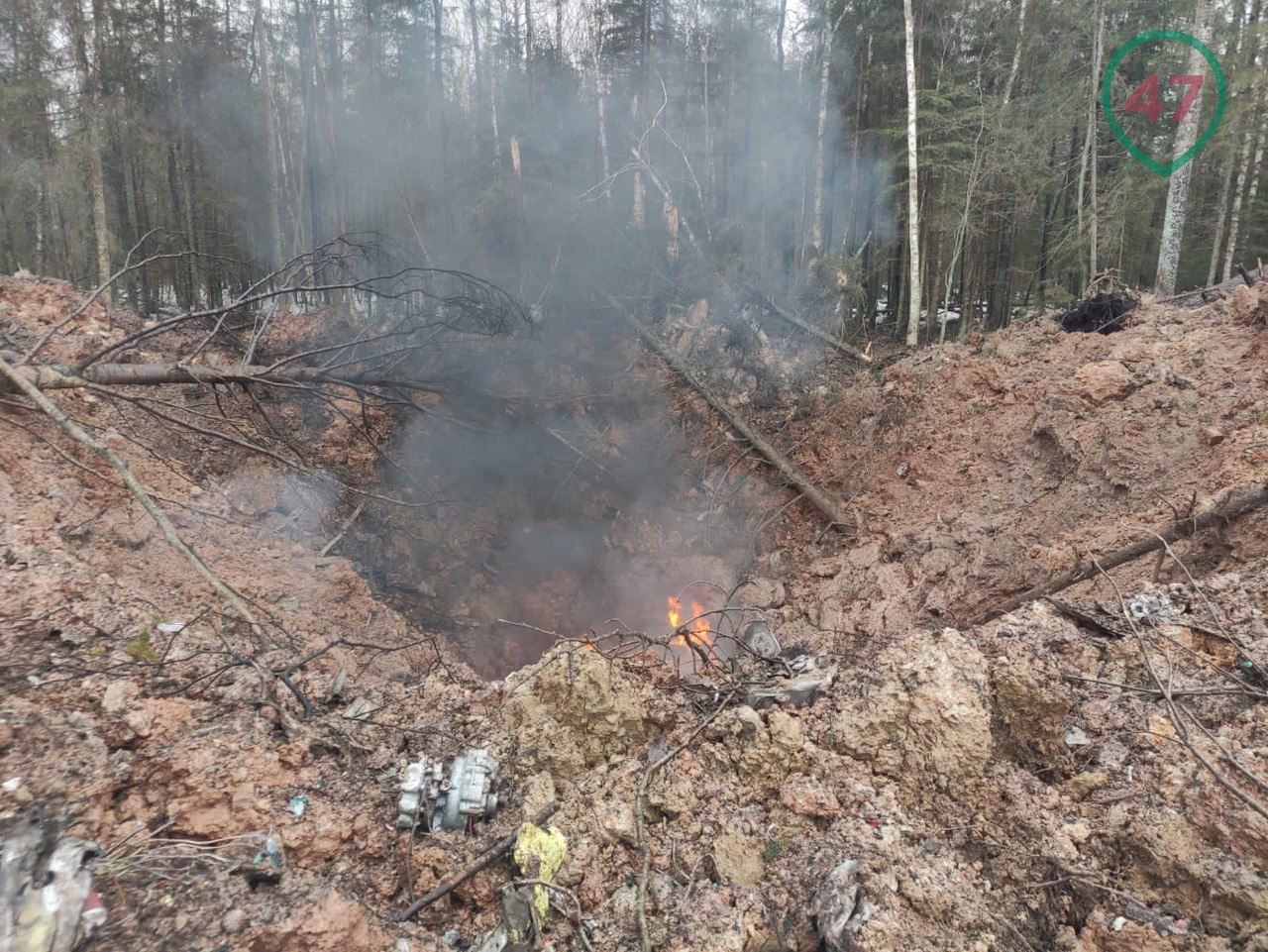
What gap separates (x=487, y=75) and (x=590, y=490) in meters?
16.7

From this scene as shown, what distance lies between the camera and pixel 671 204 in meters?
12.9

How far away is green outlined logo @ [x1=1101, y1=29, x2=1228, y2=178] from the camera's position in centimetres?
973

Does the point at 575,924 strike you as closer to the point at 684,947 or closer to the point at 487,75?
the point at 684,947

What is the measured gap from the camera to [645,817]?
2371mm

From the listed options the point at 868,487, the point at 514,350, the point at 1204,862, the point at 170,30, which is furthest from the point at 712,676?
the point at 170,30

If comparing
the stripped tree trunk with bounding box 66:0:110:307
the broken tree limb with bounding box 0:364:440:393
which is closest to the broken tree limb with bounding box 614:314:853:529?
the broken tree limb with bounding box 0:364:440:393

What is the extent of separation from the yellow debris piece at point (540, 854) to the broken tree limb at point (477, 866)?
0.16 feet

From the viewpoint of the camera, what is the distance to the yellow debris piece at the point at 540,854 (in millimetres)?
2105

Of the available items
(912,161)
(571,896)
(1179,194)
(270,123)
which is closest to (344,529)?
(571,896)

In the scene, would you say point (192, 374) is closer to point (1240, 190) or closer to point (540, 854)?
point (540, 854)

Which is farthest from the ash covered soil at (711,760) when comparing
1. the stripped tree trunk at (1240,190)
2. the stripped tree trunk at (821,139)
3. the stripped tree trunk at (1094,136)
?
the stripped tree trunk at (1240,190)

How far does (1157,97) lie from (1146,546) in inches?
631

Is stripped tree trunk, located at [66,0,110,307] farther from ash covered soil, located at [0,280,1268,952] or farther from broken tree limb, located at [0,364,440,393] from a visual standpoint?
broken tree limb, located at [0,364,440,393]

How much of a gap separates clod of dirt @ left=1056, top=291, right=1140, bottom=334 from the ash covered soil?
2.77 meters
